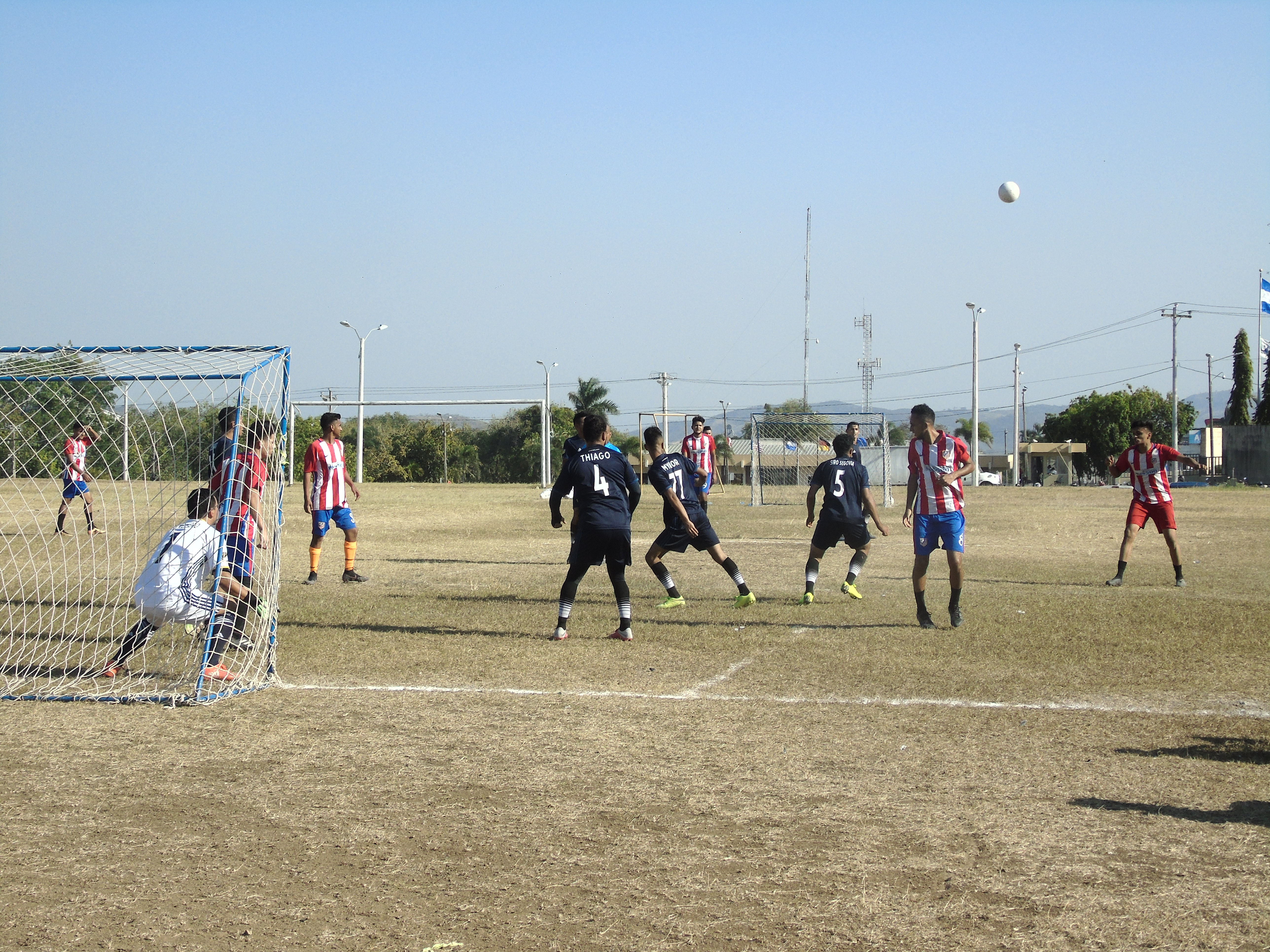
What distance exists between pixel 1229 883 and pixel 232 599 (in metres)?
6.35

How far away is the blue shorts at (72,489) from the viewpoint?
41.8ft

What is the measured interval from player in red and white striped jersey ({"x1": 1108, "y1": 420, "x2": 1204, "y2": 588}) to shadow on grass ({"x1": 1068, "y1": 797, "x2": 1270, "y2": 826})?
28.7 feet

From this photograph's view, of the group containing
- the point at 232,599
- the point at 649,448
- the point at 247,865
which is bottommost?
the point at 247,865

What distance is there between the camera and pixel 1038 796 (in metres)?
5.06

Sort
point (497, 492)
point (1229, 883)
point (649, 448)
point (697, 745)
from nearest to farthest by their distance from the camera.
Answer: point (1229, 883), point (697, 745), point (649, 448), point (497, 492)

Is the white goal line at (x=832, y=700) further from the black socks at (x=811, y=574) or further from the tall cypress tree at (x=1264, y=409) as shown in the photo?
the tall cypress tree at (x=1264, y=409)

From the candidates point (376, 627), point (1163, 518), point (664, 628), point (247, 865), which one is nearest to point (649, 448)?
point (664, 628)

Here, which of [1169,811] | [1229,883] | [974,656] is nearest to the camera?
[1229,883]

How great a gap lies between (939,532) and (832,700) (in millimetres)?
3280

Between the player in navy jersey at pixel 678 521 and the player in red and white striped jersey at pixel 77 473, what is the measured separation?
511 centimetres

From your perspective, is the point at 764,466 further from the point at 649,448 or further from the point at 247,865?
the point at 247,865

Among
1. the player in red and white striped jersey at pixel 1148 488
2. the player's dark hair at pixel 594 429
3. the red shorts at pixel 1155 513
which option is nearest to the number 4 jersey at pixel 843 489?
the player's dark hair at pixel 594 429

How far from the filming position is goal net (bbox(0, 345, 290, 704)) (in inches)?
295

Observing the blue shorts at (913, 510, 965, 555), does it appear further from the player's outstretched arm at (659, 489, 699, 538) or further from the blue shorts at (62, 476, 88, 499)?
the blue shorts at (62, 476, 88, 499)
